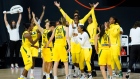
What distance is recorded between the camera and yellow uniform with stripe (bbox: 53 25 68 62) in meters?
14.2

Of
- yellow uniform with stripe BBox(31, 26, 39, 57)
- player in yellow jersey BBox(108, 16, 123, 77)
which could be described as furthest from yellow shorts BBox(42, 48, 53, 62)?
player in yellow jersey BBox(108, 16, 123, 77)

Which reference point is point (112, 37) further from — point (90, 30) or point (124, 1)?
point (124, 1)

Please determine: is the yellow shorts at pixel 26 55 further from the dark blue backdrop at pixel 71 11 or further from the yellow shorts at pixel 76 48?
the dark blue backdrop at pixel 71 11

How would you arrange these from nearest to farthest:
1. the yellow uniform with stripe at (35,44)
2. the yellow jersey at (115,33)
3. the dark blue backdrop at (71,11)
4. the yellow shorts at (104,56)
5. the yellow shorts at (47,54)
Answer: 1. the yellow shorts at (104,56)
2. the yellow shorts at (47,54)
3. the yellow uniform with stripe at (35,44)
4. the yellow jersey at (115,33)
5. the dark blue backdrop at (71,11)

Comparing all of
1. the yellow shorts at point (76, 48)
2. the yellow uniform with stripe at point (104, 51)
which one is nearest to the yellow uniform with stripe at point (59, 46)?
the yellow uniform with stripe at point (104, 51)

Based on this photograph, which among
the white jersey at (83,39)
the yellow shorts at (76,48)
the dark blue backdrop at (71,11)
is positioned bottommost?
the yellow shorts at (76,48)

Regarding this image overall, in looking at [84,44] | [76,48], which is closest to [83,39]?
[84,44]

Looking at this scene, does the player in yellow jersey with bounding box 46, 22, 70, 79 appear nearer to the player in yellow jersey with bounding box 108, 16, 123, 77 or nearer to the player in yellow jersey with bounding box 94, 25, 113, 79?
the player in yellow jersey with bounding box 94, 25, 113, 79

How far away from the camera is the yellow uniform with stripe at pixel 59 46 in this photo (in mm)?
14219

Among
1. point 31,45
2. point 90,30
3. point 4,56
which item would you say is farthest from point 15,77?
point 4,56

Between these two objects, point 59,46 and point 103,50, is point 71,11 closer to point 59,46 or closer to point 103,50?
point 59,46

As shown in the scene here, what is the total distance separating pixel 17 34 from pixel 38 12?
2.17 metres

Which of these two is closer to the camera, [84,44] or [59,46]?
[59,46]

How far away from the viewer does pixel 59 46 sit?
46.8 feet
